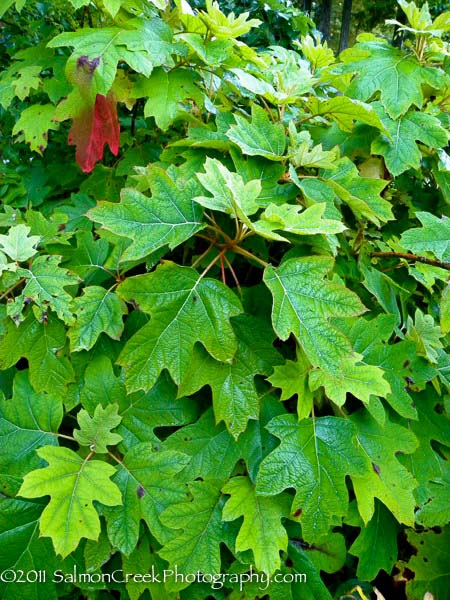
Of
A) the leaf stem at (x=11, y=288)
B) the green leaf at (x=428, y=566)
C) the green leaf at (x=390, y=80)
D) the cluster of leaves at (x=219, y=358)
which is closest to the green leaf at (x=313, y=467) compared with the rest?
the cluster of leaves at (x=219, y=358)

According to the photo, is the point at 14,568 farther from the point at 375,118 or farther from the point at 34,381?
the point at 375,118

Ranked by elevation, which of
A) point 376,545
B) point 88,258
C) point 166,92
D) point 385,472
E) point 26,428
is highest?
point 166,92

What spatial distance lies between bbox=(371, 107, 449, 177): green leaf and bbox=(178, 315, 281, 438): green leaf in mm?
641

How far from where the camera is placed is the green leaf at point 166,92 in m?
1.29

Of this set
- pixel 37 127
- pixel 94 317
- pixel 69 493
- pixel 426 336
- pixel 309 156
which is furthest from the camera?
pixel 37 127

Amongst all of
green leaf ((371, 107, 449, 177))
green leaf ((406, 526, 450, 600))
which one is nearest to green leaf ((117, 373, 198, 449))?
green leaf ((406, 526, 450, 600))

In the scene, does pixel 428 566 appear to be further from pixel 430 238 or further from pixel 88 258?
pixel 88 258

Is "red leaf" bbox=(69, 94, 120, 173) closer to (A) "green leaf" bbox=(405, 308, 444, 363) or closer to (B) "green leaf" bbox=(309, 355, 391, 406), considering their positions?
(B) "green leaf" bbox=(309, 355, 391, 406)

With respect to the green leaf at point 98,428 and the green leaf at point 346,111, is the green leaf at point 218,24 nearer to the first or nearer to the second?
the green leaf at point 346,111

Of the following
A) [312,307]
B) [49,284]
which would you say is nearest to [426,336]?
[312,307]

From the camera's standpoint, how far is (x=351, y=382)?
1.02 m

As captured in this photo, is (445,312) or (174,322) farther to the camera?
(445,312)

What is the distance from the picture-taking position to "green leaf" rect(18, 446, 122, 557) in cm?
91

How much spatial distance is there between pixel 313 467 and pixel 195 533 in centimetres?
28
